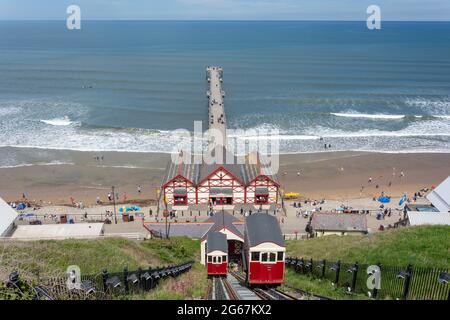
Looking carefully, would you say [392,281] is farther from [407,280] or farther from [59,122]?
[59,122]

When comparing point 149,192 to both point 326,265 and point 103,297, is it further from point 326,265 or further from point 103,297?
point 103,297

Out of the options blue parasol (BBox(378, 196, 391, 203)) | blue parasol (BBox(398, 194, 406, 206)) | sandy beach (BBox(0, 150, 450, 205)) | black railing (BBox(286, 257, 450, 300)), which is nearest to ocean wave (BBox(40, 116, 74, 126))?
sandy beach (BBox(0, 150, 450, 205))

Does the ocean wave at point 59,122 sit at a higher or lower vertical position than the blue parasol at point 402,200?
higher

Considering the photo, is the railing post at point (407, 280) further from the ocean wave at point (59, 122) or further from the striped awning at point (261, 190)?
the ocean wave at point (59, 122)

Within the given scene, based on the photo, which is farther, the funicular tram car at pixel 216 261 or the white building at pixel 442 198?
the white building at pixel 442 198

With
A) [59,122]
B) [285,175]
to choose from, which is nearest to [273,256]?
[285,175]

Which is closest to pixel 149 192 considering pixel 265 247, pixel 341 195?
pixel 341 195

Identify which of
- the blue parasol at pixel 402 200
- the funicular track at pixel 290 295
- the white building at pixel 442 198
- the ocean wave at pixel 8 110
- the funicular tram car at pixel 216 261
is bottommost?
the funicular tram car at pixel 216 261

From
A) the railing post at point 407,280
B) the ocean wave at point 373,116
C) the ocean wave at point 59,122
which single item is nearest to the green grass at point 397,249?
the railing post at point 407,280
